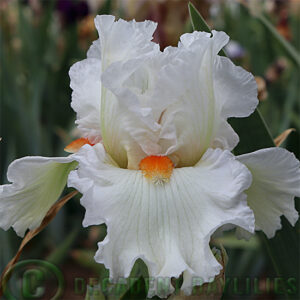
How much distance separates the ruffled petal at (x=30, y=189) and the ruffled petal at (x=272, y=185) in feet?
0.81

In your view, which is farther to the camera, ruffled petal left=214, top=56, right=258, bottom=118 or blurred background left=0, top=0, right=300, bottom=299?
blurred background left=0, top=0, right=300, bottom=299

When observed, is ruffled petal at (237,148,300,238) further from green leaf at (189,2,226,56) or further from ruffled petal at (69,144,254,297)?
green leaf at (189,2,226,56)

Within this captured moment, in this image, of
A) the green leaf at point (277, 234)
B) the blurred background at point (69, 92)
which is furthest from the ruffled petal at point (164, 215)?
the blurred background at point (69, 92)

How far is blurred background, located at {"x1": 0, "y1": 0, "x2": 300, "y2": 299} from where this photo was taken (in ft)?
5.09

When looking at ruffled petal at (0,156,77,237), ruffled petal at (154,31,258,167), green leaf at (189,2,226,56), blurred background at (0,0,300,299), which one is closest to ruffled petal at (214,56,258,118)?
ruffled petal at (154,31,258,167)

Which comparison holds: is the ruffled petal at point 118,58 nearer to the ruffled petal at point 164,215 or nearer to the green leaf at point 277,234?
the ruffled petal at point 164,215

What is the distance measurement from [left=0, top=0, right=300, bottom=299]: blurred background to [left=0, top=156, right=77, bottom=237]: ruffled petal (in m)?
0.62

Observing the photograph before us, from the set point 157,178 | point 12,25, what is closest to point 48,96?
point 12,25

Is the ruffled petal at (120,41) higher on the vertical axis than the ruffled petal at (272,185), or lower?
higher

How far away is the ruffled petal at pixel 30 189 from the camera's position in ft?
1.94

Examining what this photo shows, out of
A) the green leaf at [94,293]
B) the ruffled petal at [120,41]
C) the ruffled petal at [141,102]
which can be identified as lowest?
the green leaf at [94,293]

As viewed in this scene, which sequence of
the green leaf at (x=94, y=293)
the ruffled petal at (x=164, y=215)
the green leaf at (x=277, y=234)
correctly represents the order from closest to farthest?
1. the ruffled petal at (x=164, y=215)
2. the green leaf at (x=94, y=293)
3. the green leaf at (x=277, y=234)

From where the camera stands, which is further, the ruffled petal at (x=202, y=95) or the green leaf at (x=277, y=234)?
the green leaf at (x=277, y=234)

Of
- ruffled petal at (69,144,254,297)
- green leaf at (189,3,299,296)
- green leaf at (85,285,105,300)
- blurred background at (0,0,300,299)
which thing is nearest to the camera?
ruffled petal at (69,144,254,297)
